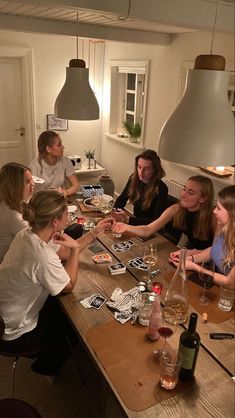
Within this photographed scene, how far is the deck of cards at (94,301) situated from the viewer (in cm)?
169

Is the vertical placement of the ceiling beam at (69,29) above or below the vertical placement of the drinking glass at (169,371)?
above

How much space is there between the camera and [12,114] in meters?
4.99

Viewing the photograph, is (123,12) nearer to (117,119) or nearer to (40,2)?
(40,2)

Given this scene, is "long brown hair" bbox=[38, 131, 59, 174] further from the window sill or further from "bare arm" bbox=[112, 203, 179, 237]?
the window sill

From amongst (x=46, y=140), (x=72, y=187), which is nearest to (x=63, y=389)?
(x=72, y=187)

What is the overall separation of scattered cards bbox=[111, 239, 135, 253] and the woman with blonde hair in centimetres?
10

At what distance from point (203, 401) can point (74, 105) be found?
5.87 feet

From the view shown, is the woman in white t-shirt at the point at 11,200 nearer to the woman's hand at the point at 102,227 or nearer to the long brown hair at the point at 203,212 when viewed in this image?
the woman's hand at the point at 102,227

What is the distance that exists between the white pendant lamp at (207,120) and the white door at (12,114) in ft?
14.2

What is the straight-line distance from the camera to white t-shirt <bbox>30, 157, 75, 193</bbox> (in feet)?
10.7

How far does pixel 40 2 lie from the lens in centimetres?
173

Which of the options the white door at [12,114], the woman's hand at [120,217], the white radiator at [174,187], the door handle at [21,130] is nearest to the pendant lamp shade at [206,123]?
the woman's hand at [120,217]

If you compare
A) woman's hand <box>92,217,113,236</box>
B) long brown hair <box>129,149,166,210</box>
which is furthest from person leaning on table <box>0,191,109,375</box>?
long brown hair <box>129,149,166,210</box>

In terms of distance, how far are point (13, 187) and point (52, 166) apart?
1.13m
